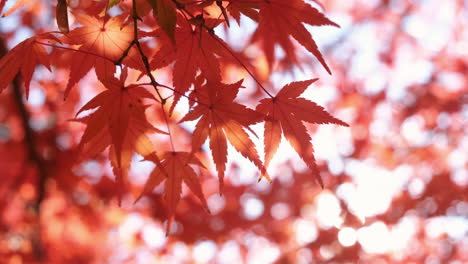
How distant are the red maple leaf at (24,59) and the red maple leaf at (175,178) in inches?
16.0

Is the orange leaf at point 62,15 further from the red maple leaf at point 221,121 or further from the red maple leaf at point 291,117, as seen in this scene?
the red maple leaf at point 291,117

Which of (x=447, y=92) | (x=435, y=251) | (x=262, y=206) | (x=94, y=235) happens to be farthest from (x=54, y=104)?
(x=435, y=251)

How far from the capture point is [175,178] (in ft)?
3.79

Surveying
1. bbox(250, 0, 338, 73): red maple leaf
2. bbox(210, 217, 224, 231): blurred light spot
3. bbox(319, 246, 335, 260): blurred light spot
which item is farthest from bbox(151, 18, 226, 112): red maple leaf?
bbox(319, 246, 335, 260): blurred light spot

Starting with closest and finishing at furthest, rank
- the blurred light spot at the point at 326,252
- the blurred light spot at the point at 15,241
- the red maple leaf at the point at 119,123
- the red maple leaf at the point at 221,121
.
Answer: the red maple leaf at the point at 119,123 → the red maple leaf at the point at 221,121 → the blurred light spot at the point at 15,241 → the blurred light spot at the point at 326,252

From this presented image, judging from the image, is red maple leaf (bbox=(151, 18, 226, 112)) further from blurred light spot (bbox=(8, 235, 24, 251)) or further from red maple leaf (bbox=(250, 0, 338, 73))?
blurred light spot (bbox=(8, 235, 24, 251))

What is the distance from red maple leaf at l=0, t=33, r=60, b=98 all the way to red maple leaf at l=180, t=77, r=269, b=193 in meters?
0.38

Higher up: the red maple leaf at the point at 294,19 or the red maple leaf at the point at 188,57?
the red maple leaf at the point at 294,19

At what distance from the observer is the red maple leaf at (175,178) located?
1122mm

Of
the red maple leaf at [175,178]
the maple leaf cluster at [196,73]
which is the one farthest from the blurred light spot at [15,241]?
the maple leaf cluster at [196,73]

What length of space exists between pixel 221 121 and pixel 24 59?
1.68 ft

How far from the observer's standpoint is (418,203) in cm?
417

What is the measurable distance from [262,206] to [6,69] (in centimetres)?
325

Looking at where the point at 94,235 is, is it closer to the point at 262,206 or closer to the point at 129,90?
the point at 262,206
